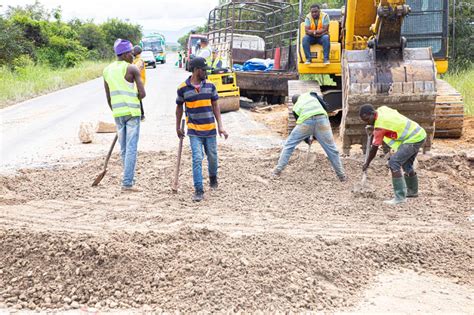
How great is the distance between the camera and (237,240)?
16.9 ft

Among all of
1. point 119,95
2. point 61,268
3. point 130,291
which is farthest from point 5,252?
point 119,95

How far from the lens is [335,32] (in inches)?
446

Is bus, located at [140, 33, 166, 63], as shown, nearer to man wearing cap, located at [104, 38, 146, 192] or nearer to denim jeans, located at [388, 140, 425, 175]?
man wearing cap, located at [104, 38, 146, 192]

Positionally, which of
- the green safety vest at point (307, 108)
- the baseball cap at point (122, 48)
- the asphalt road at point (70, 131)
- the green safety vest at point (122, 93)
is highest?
the baseball cap at point (122, 48)

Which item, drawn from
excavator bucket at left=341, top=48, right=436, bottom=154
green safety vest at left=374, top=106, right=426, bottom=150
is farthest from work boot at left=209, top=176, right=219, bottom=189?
excavator bucket at left=341, top=48, right=436, bottom=154

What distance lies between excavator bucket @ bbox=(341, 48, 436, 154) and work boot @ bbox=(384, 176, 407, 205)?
188 centimetres

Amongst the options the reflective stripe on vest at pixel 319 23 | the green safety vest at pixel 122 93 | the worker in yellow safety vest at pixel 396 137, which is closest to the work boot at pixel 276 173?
the worker in yellow safety vest at pixel 396 137

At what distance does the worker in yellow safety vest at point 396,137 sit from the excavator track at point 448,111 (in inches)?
156

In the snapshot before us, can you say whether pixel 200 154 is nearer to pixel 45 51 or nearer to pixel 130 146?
pixel 130 146

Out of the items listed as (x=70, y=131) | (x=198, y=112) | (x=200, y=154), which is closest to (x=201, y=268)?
(x=200, y=154)

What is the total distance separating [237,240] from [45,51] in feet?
117

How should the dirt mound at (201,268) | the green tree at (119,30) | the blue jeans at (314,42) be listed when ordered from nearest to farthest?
1. the dirt mound at (201,268)
2. the blue jeans at (314,42)
3. the green tree at (119,30)

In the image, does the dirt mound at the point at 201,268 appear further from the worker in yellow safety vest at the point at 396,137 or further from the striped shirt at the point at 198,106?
the striped shirt at the point at 198,106

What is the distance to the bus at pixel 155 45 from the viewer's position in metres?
51.1
